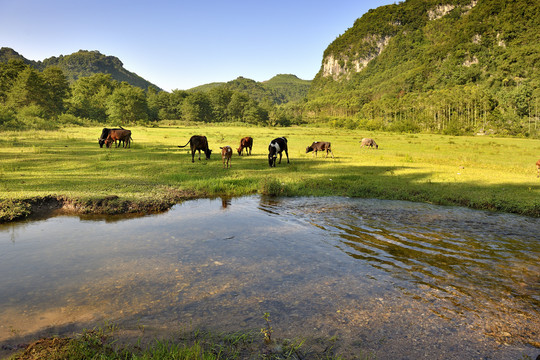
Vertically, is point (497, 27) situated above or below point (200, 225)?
above

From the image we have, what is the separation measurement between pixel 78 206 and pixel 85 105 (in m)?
95.6

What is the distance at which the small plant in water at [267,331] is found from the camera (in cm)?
388

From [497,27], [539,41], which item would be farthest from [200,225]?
[497,27]

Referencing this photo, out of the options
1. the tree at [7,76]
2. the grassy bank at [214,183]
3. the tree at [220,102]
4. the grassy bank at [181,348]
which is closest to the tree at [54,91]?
the tree at [7,76]

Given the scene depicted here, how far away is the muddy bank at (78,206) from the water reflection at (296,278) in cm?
64

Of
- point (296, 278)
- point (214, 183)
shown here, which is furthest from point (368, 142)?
point (296, 278)

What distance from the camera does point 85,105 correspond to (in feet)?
294

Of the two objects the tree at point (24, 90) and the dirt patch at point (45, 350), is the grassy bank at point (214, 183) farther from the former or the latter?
the tree at point (24, 90)

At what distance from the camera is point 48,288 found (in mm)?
5168

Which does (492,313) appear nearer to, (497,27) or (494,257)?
(494,257)

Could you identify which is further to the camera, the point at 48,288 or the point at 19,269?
the point at 19,269

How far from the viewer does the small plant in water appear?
3.88m

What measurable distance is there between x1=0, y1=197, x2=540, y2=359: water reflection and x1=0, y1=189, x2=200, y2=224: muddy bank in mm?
642

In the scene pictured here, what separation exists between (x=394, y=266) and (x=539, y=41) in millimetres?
197617
